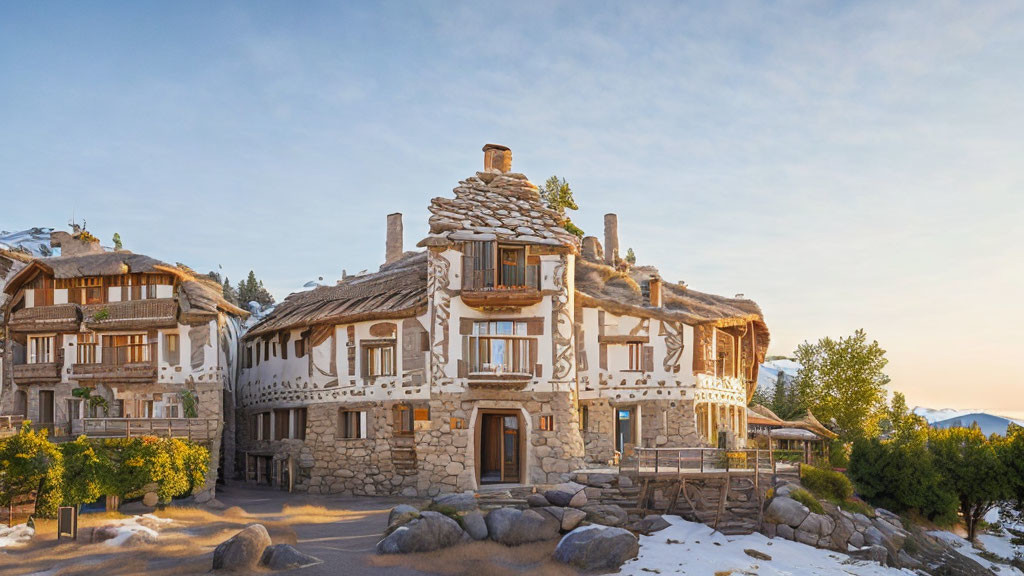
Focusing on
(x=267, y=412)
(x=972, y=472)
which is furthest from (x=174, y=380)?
(x=972, y=472)

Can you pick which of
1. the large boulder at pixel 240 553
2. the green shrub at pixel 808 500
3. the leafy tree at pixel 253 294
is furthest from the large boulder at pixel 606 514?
the leafy tree at pixel 253 294

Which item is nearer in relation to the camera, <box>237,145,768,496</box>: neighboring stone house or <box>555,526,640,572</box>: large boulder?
<box>555,526,640,572</box>: large boulder

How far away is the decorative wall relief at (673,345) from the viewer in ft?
125

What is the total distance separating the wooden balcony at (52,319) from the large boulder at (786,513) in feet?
99.5

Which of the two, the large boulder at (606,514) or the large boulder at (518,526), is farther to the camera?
the large boulder at (606,514)

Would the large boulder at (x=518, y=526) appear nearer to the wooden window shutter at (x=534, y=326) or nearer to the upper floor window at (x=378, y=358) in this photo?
the wooden window shutter at (x=534, y=326)

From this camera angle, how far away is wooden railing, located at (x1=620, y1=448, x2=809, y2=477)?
29109mm

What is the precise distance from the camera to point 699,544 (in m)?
27.5

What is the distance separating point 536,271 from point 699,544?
12.4m

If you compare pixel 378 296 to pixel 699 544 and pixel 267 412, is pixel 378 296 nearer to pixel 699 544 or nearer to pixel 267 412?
pixel 267 412

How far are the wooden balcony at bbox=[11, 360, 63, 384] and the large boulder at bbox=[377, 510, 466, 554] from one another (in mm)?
21715

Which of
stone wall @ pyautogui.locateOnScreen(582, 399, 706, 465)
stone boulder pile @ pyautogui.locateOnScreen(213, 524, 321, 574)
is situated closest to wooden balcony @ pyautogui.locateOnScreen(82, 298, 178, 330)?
stone boulder pile @ pyautogui.locateOnScreen(213, 524, 321, 574)

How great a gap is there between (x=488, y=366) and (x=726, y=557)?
38.5 ft

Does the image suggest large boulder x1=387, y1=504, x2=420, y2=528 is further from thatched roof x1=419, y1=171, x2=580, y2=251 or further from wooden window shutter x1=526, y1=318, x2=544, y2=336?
thatched roof x1=419, y1=171, x2=580, y2=251
